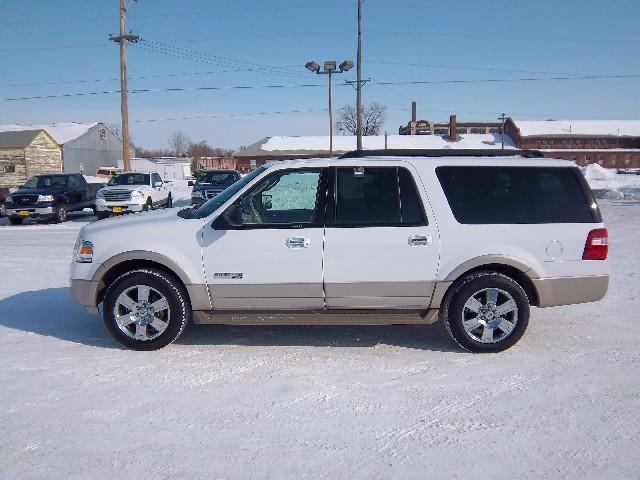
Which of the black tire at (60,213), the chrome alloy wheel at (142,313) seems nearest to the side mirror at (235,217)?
the chrome alloy wheel at (142,313)

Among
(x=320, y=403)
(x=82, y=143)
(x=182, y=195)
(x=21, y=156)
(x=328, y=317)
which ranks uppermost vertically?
(x=82, y=143)

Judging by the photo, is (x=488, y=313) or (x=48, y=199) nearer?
(x=488, y=313)

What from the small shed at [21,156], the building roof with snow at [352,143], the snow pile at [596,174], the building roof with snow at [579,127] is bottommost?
the snow pile at [596,174]

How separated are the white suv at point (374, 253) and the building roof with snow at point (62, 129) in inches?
2186

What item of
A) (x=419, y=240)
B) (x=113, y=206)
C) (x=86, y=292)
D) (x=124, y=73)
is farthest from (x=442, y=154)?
(x=124, y=73)

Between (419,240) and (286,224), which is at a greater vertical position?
(286,224)

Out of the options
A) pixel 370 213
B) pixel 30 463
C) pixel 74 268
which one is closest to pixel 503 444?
pixel 370 213

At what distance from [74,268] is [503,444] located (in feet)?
13.2

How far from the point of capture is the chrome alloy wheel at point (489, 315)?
4684 mm

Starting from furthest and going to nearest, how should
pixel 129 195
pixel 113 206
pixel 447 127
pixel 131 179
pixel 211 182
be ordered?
pixel 447 127, pixel 211 182, pixel 131 179, pixel 129 195, pixel 113 206

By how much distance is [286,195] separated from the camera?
5.05m

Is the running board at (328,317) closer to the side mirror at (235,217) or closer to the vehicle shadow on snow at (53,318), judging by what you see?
the side mirror at (235,217)

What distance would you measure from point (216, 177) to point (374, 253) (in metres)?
16.0

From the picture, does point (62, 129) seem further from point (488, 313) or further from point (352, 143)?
point (488, 313)
